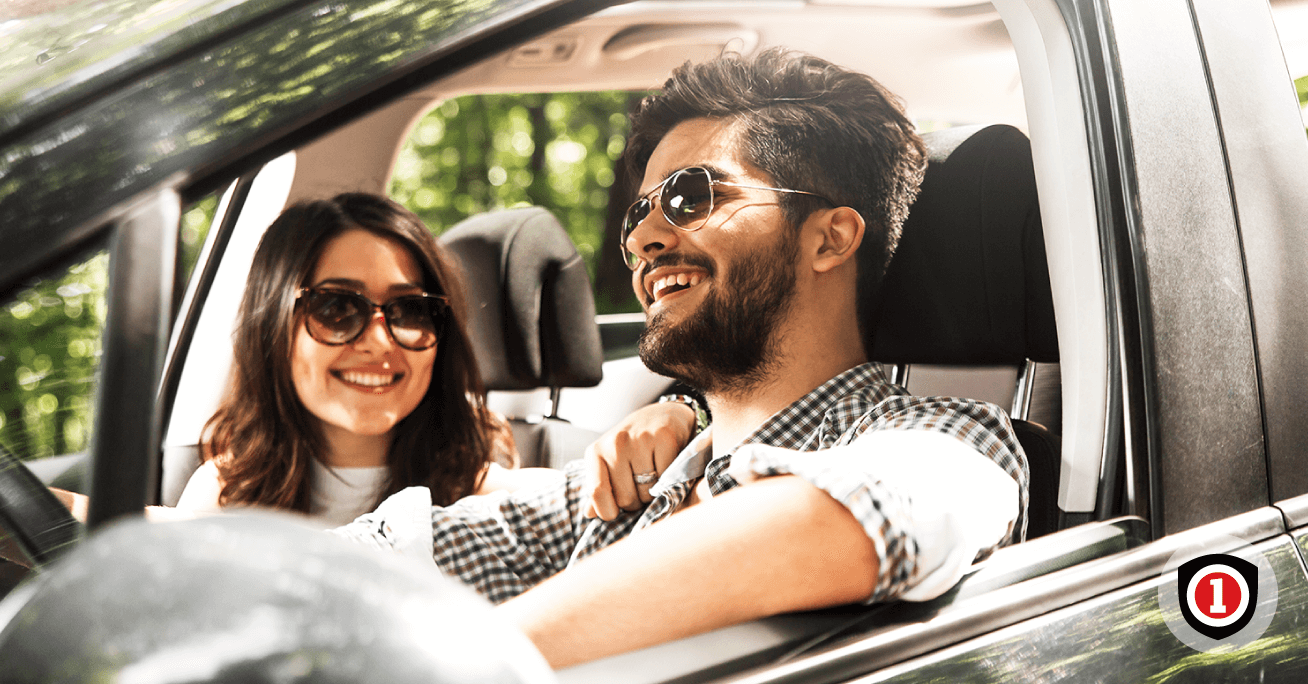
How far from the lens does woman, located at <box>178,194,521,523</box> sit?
2258mm

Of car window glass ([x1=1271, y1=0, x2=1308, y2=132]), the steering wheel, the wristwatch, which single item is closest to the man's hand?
the wristwatch

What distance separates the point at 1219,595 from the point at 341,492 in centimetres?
180

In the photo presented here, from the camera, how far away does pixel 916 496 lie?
3.93 feet

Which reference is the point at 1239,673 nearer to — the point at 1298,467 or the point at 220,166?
the point at 1298,467

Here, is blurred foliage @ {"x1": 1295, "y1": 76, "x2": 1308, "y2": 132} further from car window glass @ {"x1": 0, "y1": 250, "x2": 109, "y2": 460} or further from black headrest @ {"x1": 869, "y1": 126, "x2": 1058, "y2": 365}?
car window glass @ {"x1": 0, "y1": 250, "x2": 109, "y2": 460}

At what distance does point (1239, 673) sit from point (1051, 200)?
2.11 ft

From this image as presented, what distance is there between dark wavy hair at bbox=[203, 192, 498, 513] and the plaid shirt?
31 centimetres

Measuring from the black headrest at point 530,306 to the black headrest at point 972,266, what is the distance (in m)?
1.13

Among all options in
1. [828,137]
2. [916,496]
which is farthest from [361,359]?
[916,496]

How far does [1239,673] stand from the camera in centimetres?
111

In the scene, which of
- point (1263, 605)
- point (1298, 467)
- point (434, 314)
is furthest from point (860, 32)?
point (1263, 605)

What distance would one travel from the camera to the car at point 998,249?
771mm

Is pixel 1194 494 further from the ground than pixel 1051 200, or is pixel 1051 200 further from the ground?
pixel 1051 200

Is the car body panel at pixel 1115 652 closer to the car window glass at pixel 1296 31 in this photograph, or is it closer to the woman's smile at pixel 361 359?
the car window glass at pixel 1296 31
